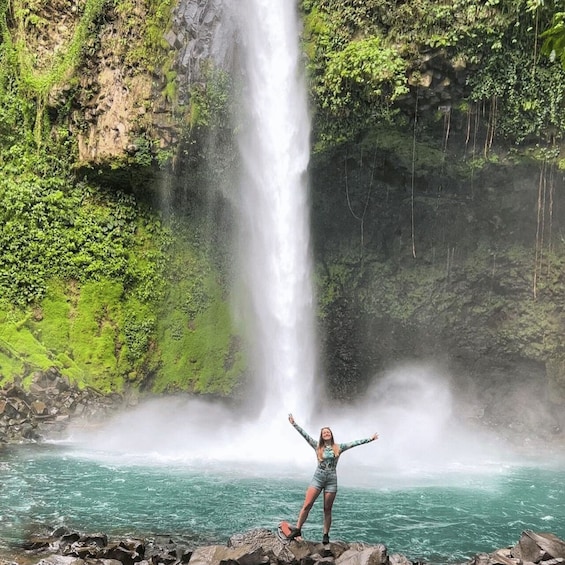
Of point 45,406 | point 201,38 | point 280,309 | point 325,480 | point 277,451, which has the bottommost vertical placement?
point 325,480

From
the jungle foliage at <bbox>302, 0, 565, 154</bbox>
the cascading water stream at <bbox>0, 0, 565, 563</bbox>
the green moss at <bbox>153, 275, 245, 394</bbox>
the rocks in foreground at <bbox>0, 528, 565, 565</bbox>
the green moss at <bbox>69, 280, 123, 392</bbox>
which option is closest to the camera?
the rocks in foreground at <bbox>0, 528, 565, 565</bbox>

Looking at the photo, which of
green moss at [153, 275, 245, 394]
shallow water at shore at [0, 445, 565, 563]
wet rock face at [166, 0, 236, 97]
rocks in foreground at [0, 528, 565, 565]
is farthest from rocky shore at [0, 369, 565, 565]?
wet rock face at [166, 0, 236, 97]

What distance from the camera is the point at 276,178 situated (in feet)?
58.7

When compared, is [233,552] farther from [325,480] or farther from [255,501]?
[255,501]

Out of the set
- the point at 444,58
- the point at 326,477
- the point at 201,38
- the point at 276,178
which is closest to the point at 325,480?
the point at 326,477

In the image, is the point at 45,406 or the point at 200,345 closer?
the point at 45,406

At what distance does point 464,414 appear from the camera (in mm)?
18484

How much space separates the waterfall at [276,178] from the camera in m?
17.5

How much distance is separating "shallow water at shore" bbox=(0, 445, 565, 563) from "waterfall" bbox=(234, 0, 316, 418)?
5.57 metres

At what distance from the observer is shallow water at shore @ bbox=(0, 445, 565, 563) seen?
833 cm

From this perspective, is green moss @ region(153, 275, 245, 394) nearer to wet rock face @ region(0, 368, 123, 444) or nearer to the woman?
wet rock face @ region(0, 368, 123, 444)

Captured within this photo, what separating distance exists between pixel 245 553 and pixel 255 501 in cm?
311

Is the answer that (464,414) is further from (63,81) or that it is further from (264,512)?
(63,81)

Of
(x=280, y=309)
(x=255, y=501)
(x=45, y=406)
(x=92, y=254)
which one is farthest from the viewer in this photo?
(x=92, y=254)
